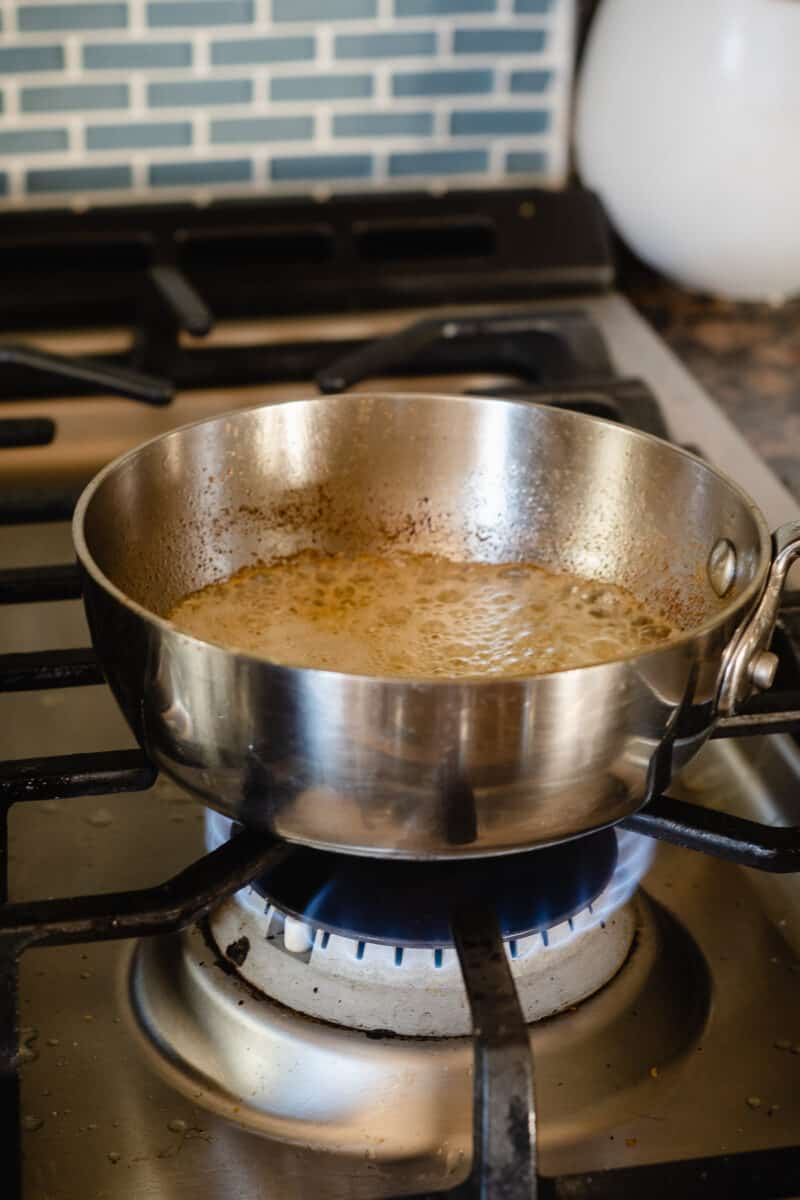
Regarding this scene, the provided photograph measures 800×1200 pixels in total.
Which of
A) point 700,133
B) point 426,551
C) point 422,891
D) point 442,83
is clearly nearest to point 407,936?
point 422,891

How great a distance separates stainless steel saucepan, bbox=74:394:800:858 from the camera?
0.44 m

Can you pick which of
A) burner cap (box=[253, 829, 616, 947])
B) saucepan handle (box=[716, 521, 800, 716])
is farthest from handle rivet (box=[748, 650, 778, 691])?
burner cap (box=[253, 829, 616, 947])

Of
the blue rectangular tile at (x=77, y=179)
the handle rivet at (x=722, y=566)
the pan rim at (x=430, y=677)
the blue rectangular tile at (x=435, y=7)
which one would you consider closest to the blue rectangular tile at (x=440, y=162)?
the blue rectangular tile at (x=435, y=7)

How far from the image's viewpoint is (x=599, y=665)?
0.44 metres

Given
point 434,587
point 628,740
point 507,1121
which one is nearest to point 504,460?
point 434,587

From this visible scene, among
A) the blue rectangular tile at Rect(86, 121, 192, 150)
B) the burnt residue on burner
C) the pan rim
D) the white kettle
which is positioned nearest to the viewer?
the pan rim

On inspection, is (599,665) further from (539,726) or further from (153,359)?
(153,359)

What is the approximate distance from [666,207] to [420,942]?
0.69 meters

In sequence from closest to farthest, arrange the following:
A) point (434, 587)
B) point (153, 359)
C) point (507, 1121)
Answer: point (507, 1121), point (434, 587), point (153, 359)

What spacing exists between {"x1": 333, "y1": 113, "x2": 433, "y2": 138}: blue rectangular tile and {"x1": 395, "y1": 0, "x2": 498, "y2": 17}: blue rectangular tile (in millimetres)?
73

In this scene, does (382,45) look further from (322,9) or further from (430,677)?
(430,677)

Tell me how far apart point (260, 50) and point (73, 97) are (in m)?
0.14

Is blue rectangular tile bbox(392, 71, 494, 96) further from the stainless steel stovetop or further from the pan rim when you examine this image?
the stainless steel stovetop

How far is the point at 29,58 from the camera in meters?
1.02
